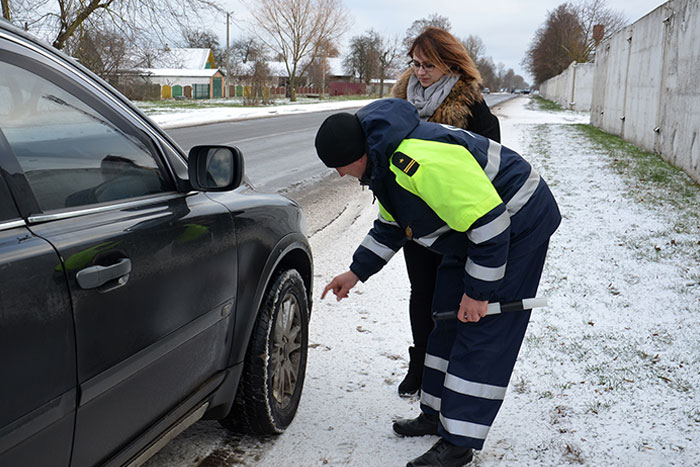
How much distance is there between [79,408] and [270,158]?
39.0 ft

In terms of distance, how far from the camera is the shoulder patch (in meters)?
2.23

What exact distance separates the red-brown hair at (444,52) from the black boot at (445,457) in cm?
170

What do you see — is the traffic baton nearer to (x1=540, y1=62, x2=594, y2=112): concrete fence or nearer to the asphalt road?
the asphalt road

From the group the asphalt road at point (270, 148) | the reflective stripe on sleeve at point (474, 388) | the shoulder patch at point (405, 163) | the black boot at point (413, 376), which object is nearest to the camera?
the shoulder patch at point (405, 163)

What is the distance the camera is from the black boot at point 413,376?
11.0 feet

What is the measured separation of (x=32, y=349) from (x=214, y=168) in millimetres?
1048

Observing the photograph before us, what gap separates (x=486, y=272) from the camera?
91.7 inches

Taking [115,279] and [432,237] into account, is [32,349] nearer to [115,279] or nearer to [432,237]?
[115,279]

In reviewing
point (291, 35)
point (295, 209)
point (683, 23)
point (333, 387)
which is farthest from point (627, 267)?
point (291, 35)

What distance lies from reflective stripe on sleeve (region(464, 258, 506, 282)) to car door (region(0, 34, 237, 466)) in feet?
2.86

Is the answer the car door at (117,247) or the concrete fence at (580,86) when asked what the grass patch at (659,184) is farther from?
the concrete fence at (580,86)

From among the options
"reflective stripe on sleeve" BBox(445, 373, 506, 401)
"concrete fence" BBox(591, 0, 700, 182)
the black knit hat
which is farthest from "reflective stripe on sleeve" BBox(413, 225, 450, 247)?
"concrete fence" BBox(591, 0, 700, 182)

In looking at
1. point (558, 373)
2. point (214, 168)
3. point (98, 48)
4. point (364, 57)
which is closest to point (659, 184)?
point (558, 373)

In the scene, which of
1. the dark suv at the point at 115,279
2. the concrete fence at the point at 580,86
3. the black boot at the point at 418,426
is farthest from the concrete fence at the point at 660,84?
the concrete fence at the point at 580,86
